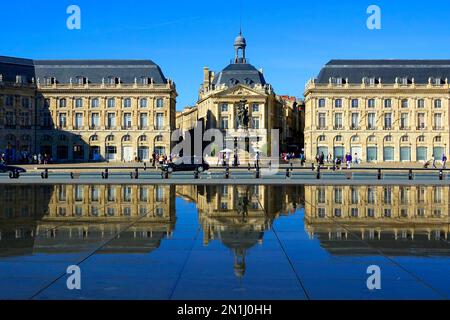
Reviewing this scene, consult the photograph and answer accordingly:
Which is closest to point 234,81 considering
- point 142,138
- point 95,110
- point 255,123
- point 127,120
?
point 255,123

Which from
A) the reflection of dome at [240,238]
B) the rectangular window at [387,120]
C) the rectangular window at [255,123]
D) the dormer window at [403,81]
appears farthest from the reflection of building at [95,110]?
the reflection of dome at [240,238]

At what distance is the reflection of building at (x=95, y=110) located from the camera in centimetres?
9150

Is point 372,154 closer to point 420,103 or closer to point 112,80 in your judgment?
point 420,103

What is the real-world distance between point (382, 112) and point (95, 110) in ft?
164

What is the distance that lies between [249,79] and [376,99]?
24.3m

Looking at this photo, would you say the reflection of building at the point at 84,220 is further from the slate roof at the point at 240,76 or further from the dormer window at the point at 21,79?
the slate roof at the point at 240,76

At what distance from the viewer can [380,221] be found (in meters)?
15.8

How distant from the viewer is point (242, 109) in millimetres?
63438

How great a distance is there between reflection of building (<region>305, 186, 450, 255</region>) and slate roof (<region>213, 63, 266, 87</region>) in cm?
7871

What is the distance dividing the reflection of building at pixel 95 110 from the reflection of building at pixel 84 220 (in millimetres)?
67591

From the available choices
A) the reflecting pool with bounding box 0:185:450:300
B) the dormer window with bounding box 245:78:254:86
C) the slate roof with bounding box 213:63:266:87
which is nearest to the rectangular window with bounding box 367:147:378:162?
the slate roof with bounding box 213:63:266:87

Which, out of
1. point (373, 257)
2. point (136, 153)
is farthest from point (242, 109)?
point (373, 257)
